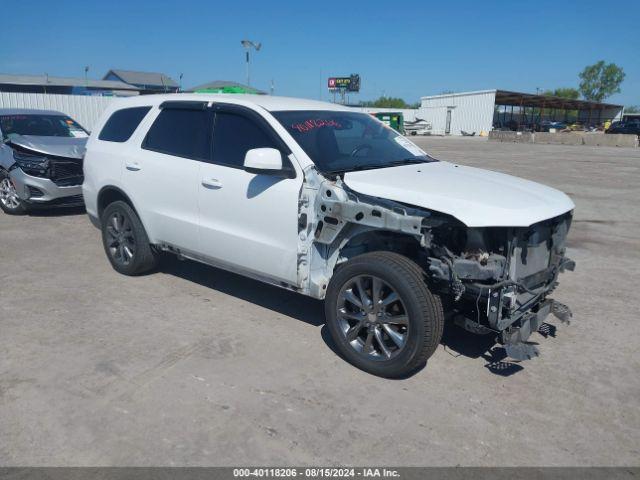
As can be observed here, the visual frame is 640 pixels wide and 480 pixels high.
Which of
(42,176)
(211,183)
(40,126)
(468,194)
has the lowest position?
(42,176)

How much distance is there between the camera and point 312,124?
4.65 meters

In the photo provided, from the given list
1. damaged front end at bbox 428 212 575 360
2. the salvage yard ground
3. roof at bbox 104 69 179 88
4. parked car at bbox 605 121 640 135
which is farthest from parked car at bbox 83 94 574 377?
roof at bbox 104 69 179 88

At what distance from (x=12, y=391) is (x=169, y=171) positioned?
2.32 m

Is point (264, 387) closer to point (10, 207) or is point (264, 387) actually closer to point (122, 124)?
point (122, 124)

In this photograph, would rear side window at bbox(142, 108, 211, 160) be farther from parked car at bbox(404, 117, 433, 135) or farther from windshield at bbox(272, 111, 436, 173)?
parked car at bbox(404, 117, 433, 135)

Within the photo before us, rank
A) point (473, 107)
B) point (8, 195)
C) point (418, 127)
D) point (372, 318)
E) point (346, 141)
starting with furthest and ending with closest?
point (473, 107)
point (418, 127)
point (8, 195)
point (346, 141)
point (372, 318)

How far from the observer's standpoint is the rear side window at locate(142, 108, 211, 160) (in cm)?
493

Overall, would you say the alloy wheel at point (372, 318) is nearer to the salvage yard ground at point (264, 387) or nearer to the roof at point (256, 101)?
the salvage yard ground at point (264, 387)

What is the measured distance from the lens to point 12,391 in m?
3.58

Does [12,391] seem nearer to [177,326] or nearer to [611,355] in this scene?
[177,326]

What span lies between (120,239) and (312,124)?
2613 mm

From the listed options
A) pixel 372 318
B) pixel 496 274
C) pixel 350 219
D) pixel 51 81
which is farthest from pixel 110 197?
pixel 51 81

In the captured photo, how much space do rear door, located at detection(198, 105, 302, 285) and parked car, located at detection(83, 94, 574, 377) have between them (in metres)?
0.01

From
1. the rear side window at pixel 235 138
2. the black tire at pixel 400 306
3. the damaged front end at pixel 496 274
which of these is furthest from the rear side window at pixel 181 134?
the damaged front end at pixel 496 274
